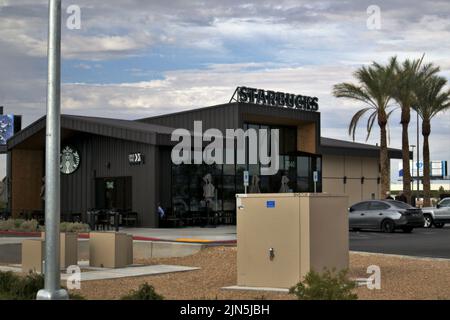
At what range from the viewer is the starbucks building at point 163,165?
3294cm

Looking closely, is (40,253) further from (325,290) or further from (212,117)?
(212,117)

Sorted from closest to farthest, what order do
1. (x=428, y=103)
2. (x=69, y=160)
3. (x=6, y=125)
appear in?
(x=69, y=160) < (x=428, y=103) < (x=6, y=125)

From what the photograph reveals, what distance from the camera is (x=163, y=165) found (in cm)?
3272

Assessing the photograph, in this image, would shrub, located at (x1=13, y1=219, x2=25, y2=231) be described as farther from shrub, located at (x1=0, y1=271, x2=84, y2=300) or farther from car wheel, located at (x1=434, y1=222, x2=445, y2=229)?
car wheel, located at (x1=434, y1=222, x2=445, y2=229)

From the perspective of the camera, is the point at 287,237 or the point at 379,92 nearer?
the point at 287,237

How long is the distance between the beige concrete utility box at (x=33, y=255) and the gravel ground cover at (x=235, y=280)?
2.48 m

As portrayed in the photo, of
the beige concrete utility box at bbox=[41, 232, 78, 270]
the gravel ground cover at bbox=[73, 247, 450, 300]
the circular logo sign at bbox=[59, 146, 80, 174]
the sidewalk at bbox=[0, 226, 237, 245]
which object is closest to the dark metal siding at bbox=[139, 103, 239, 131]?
the circular logo sign at bbox=[59, 146, 80, 174]

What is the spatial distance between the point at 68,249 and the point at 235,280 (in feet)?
14.4

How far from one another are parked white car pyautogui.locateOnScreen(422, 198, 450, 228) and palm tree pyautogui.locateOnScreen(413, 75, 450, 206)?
10.3 metres

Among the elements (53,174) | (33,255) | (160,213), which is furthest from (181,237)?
(53,174)

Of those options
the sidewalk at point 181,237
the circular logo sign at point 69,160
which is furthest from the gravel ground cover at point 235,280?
the circular logo sign at point 69,160

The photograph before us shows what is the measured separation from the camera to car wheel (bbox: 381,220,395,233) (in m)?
29.7

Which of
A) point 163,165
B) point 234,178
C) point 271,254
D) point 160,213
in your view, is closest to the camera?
point 271,254
